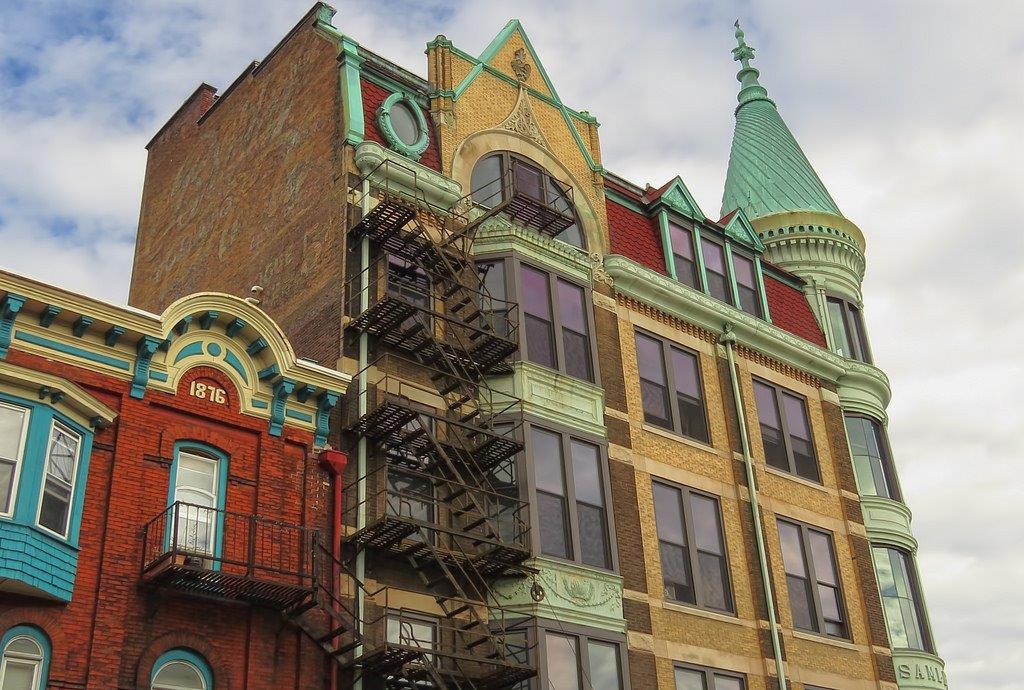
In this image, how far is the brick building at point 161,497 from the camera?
17.7 metres

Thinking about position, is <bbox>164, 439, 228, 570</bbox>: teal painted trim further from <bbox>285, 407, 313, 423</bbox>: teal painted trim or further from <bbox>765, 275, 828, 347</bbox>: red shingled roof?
<bbox>765, 275, 828, 347</bbox>: red shingled roof

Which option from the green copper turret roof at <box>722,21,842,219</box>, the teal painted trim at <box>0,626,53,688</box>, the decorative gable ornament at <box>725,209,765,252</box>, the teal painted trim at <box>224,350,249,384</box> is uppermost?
the green copper turret roof at <box>722,21,842,219</box>

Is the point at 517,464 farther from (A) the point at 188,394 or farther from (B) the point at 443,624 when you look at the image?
(A) the point at 188,394

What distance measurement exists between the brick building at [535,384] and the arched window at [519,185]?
77 mm

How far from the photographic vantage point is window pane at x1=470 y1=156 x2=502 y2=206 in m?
27.8

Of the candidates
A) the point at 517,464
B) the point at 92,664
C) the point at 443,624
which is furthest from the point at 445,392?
the point at 92,664

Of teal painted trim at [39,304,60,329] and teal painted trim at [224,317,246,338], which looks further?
teal painted trim at [224,317,246,338]

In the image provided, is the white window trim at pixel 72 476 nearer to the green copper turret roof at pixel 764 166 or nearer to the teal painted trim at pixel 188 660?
the teal painted trim at pixel 188 660

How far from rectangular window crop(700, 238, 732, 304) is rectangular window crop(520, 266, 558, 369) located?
6364mm

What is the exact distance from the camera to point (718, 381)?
29922 mm

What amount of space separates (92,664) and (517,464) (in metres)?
9.16

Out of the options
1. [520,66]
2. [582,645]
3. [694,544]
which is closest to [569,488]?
[582,645]

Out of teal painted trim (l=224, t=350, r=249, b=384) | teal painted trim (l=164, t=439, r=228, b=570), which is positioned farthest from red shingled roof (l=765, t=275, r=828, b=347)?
teal painted trim (l=164, t=439, r=228, b=570)

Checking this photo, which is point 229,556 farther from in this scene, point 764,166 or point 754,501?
point 764,166
